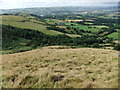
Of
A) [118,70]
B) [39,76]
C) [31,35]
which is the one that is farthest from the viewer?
[31,35]

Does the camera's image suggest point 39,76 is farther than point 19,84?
Yes

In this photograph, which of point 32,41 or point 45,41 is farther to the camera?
point 45,41

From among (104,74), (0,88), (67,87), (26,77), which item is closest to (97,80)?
(104,74)

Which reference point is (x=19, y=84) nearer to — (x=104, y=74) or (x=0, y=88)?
(x=0, y=88)

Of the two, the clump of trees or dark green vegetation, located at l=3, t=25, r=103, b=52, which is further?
the clump of trees

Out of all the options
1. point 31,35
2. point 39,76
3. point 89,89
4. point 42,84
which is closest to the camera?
point 89,89

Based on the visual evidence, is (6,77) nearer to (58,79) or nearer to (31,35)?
(58,79)

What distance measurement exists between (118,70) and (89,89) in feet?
11.9

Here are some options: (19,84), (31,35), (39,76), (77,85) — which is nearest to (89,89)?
(77,85)

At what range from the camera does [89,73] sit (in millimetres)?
9375

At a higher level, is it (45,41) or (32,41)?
(32,41)

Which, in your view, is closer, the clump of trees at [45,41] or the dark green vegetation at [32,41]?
the dark green vegetation at [32,41]

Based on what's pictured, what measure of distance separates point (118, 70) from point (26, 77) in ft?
21.0

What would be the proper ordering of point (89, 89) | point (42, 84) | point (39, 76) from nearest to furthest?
1. point (89, 89)
2. point (42, 84)
3. point (39, 76)
